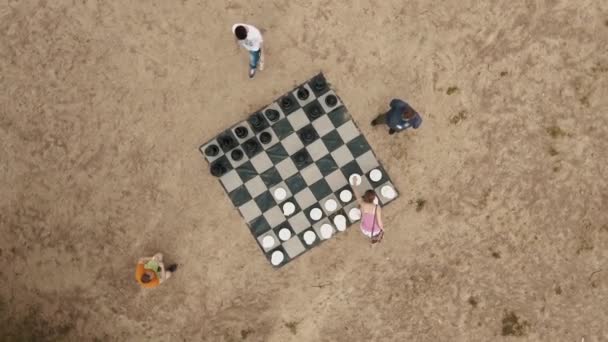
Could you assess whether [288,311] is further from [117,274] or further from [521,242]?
[521,242]

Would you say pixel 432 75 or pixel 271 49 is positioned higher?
pixel 271 49

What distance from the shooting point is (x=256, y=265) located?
570 cm

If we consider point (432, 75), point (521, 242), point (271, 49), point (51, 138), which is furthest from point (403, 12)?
point (51, 138)

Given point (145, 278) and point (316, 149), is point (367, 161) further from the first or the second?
point (145, 278)

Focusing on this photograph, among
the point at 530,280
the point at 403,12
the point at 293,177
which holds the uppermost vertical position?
the point at 403,12

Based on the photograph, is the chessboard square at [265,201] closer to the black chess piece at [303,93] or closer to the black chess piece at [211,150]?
the black chess piece at [211,150]

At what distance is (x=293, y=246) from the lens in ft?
18.6

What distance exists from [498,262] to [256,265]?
308 centimetres

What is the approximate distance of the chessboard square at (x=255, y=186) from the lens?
5.64 metres

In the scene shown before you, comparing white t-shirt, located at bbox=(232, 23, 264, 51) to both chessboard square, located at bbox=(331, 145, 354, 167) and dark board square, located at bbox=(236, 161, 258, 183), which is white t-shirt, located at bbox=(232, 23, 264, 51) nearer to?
dark board square, located at bbox=(236, 161, 258, 183)

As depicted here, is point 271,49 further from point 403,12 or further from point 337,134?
point 403,12

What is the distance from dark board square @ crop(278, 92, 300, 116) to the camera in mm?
5531

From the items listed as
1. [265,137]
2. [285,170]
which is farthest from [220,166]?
[285,170]

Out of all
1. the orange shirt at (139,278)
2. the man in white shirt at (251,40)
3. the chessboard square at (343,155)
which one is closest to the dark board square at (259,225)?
the chessboard square at (343,155)
